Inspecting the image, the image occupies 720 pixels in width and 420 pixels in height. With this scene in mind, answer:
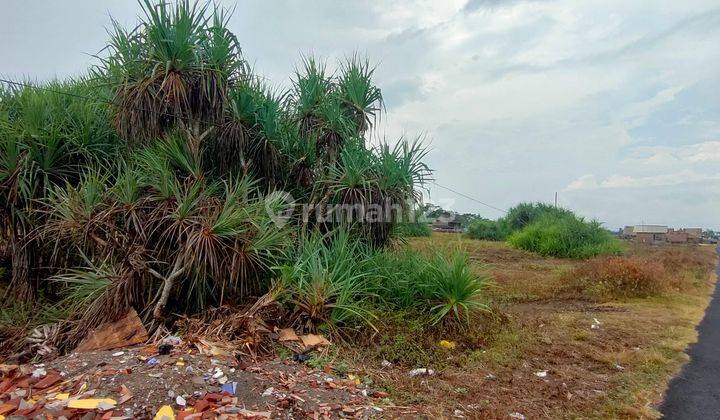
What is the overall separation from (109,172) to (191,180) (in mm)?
1101

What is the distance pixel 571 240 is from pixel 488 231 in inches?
440

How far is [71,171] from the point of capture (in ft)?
18.9

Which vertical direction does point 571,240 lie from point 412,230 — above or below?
above

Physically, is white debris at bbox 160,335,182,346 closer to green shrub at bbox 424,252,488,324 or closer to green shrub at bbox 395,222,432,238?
green shrub at bbox 424,252,488,324

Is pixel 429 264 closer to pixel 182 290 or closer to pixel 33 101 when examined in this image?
pixel 182 290

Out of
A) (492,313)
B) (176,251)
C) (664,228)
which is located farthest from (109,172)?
(664,228)

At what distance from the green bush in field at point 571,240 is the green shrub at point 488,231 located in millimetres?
8691

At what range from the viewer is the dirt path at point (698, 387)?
137 inches

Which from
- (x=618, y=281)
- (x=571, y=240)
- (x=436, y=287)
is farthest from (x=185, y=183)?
(x=571, y=240)

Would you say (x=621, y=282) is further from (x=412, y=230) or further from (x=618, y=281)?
(x=412, y=230)

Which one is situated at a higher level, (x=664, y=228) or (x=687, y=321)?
(x=664, y=228)

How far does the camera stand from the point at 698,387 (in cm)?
400

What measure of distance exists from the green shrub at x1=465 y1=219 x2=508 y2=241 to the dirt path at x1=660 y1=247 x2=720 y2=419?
77.8 ft

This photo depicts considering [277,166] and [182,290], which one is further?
[277,166]
